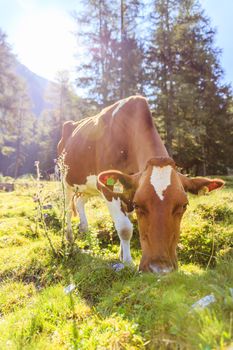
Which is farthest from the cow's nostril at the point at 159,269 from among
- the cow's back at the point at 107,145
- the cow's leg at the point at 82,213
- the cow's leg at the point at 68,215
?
the cow's leg at the point at 82,213

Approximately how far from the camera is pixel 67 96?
114ft

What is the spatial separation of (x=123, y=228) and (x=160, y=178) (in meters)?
1.40

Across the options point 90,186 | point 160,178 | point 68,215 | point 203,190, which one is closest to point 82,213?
point 68,215

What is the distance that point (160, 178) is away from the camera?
364 centimetres

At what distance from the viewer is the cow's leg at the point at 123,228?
4.78 metres

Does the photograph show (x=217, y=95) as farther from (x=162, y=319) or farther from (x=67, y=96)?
(x=162, y=319)

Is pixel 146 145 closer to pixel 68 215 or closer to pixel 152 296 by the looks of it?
pixel 152 296

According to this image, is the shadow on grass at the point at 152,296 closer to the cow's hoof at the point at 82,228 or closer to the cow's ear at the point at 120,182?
the cow's ear at the point at 120,182

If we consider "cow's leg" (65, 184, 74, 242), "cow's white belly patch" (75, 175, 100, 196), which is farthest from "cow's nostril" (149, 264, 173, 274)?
"cow's white belly patch" (75, 175, 100, 196)

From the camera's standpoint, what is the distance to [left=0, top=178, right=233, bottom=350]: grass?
2.12 m

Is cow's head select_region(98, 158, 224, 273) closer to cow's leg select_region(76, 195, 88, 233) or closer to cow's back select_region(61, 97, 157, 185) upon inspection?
cow's back select_region(61, 97, 157, 185)

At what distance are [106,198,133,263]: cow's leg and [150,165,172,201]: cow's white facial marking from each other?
1328mm

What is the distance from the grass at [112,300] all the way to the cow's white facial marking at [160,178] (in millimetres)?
818

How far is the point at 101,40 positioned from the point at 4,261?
19408 millimetres
